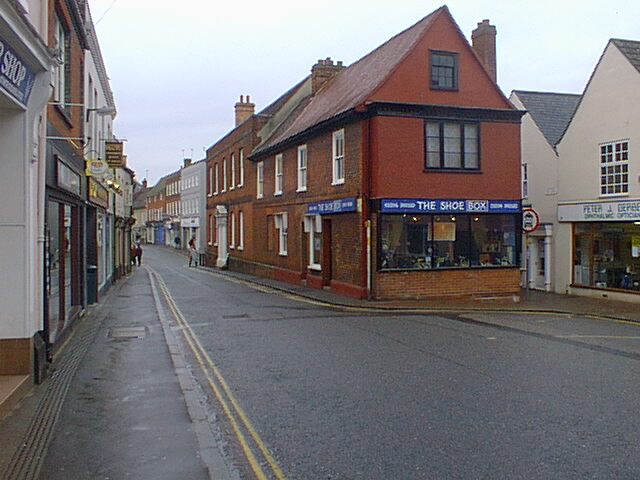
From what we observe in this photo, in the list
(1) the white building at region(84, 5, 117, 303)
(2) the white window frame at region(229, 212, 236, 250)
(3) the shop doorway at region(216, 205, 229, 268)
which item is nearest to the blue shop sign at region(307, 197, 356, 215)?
A: (1) the white building at region(84, 5, 117, 303)

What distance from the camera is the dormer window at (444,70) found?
2102 cm

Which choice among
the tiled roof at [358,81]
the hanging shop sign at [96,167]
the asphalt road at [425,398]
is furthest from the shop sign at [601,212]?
the hanging shop sign at [96,167]

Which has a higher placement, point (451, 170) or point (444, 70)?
point (444, 70)

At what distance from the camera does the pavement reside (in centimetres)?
570

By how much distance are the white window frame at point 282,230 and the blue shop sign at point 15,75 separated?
20463 mm

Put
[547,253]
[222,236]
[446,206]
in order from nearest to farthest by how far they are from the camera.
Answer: [446,206]
[547,253]
[222,236]

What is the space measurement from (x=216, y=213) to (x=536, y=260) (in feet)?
74.4

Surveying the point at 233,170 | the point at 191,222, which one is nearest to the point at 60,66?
the point at 233,170

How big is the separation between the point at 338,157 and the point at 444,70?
14.6 ft

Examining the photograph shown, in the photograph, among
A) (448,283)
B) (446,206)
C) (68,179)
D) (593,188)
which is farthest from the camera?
(593,188)

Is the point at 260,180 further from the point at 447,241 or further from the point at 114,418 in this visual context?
the point at 114,418

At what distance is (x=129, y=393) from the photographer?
8430 millimetres

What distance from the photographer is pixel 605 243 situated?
2267cm

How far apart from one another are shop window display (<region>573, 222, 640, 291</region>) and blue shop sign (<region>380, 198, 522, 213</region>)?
11.5 ft
